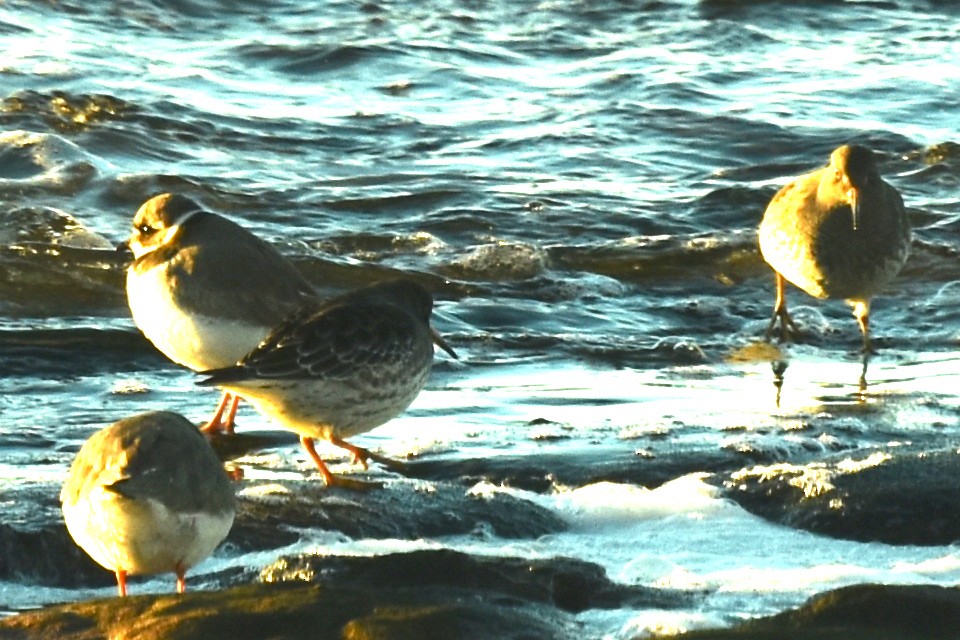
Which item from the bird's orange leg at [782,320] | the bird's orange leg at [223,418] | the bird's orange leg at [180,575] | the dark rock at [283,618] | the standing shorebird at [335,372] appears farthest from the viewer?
the bird's orange leg at [782,320]

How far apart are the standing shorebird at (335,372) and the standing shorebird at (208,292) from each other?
74 cm

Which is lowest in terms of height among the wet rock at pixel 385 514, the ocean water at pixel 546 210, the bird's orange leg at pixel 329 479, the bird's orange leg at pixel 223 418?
the ocean water at pixel 546 210

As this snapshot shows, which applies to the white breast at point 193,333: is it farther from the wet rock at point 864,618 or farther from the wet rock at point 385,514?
the wet rock at point 864,618

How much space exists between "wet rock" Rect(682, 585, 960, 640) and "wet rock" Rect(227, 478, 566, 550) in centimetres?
138

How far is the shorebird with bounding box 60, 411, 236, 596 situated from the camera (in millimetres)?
4941

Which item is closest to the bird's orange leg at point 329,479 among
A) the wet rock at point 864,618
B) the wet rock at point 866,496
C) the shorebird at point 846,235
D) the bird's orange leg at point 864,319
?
the wet rock at point 866,496

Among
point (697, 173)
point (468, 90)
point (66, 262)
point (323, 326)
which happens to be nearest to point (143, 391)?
point (323, 326)

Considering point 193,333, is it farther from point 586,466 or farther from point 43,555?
point 43,555

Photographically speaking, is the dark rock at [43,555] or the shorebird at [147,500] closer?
the shorebird at [147,500]

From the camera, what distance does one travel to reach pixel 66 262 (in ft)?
33.1

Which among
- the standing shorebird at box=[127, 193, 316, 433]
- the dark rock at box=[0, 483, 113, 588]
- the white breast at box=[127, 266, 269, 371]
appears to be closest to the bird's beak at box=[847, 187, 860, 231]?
the standing shorebird at box=[127, 193, 316, 433]

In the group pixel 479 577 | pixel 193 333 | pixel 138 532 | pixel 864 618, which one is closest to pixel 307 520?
pixel 479 577

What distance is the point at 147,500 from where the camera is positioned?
16.2ft

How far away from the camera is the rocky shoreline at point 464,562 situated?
184 inches
